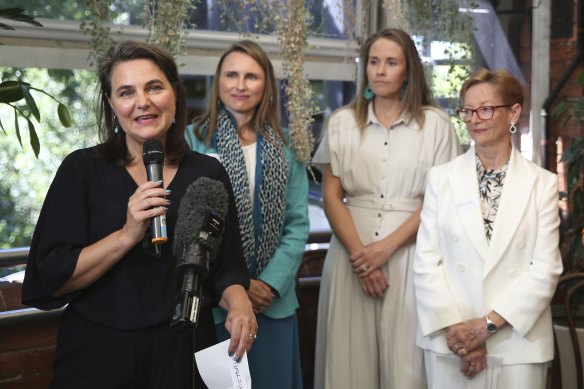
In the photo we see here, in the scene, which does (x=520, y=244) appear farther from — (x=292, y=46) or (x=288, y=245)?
(x=292, y=46)

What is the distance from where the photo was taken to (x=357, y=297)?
322 cm

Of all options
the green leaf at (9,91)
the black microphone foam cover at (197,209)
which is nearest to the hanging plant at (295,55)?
the green leaf at (9,91)

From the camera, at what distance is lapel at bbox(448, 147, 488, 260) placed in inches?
104

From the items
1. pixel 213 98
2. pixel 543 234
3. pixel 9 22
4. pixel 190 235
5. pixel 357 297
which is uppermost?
pixel 9 22

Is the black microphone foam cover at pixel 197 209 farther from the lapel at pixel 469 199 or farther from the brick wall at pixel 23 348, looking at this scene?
the brick wall at pixel 23 348

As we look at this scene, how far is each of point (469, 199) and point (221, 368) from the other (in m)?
1.26

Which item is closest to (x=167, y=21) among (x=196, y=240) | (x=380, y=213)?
(x=380, y=213)

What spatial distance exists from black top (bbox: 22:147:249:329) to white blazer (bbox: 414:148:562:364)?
1.09 m

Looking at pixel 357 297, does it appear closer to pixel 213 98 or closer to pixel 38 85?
pixel 213 98

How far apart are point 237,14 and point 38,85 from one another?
0.98 metres

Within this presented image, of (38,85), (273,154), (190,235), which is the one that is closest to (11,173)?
(38,85)

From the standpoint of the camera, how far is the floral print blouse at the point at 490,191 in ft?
8.77

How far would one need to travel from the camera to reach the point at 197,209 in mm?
1741

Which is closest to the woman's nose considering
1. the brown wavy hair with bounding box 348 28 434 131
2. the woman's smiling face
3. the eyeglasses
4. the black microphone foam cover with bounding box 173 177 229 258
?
the woman's smiling face
